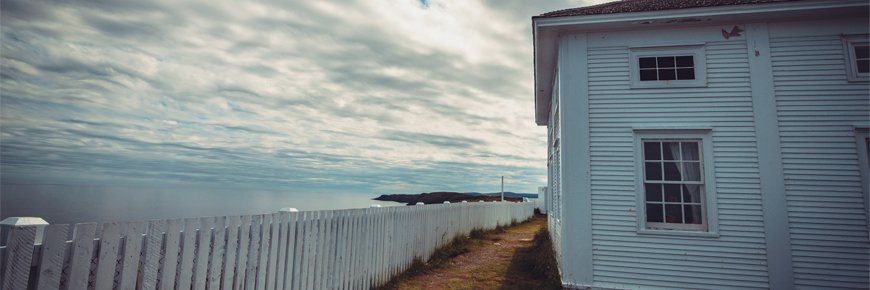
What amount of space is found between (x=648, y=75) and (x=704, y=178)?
1.79 m

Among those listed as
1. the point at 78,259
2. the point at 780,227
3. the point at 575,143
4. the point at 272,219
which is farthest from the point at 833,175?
the point at 78,259

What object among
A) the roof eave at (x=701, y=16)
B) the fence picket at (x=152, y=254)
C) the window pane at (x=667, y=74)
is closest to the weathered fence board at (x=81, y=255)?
the fence picket at (x=152, y=254)

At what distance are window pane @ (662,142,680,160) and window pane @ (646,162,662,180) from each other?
0.58 feet

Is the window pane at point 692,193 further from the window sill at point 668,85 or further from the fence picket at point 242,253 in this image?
the fence picket at point 242,253

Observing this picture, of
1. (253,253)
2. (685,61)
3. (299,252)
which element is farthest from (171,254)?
(685,61)

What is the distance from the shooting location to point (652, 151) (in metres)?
6.00

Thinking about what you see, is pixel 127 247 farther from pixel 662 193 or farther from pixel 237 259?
pixel 662 193

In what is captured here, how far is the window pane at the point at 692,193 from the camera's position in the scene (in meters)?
5.81

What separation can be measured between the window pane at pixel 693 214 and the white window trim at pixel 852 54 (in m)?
2.92

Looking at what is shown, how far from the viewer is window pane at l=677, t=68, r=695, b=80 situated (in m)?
6.10

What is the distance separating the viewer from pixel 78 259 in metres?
2.59

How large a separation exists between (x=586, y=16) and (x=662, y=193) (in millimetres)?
3035

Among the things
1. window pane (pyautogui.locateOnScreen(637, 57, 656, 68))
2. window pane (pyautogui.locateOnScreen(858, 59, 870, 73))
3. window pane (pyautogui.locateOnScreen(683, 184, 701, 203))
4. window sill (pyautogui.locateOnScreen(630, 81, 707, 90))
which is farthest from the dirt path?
window pane (pyautogui.locateOnScreen(858, 59, 870, 73))

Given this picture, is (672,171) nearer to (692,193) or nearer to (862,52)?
(692,193)
